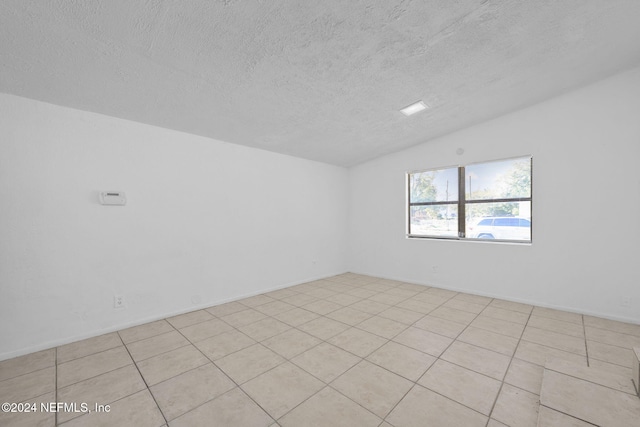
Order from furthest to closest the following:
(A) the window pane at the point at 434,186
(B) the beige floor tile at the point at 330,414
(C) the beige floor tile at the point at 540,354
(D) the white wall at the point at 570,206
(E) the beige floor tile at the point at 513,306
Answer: (A) the window pane at the point at 434,186 < (E) the beige floor tile at the point at 513,306 < (D) the white wall at the point at 570,206 < (C) the beige floor tile at the point at 540,354 < (B) the beige floor tile at the point at 330,414

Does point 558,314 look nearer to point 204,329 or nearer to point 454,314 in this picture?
point 454,314

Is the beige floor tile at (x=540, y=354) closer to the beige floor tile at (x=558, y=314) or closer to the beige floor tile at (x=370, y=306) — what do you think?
the beige floor tile at (x=558, y=314)

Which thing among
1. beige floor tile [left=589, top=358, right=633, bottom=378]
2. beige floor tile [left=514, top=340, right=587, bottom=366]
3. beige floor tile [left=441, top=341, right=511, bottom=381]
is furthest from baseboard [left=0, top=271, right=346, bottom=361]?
beige floor tile [left=589, top=358, right=633, bottom=378]

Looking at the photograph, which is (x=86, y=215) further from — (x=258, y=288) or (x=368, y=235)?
(x=368, y=235)

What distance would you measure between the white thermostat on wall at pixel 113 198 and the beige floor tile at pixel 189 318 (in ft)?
4.83

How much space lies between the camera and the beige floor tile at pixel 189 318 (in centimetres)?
289

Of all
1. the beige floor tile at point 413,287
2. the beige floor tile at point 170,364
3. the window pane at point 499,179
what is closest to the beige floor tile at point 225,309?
the beige floor tile at point 170,364

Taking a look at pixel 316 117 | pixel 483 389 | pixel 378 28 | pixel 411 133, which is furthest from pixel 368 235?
pixel 378 28

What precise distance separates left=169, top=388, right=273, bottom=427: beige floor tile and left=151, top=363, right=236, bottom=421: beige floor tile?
61mm

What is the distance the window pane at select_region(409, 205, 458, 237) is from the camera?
4.27 m

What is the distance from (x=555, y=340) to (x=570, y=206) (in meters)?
1.73

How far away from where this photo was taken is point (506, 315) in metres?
3.05

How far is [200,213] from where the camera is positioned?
338 cm

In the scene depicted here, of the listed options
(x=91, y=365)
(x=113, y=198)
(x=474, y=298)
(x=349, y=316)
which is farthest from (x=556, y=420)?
(x=113, y=198)
